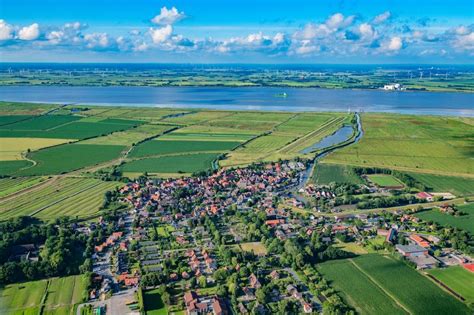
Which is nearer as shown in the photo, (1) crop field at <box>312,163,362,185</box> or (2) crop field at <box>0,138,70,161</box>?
(1) crop field at <box>312,163,362,185</box>

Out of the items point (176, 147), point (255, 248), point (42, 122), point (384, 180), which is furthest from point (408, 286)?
point (42, 122)

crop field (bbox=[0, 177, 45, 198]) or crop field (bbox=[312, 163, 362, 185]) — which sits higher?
crop field (bbox=[0, 177, 45, 198])

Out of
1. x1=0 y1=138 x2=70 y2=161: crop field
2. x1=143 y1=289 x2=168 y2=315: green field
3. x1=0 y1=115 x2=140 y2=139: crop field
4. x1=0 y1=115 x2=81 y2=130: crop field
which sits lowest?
x1=143 y1=289 x2=168 y2=315: green field

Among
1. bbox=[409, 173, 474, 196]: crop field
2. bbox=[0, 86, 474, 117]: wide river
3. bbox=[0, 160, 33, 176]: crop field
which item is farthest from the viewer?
bbox=[0, 86, 474, 117]: wide river

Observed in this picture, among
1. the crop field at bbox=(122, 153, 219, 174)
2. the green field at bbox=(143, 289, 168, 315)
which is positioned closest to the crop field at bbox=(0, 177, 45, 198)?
the crop field at bbox=(122, 153, 219, 174)

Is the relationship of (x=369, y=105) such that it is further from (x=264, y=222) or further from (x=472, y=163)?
(x=264, y=222)

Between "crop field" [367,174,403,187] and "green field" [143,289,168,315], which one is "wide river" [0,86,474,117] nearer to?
"crop field" [367,174,403,187]

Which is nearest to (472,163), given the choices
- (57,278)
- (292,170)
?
(292,170)
